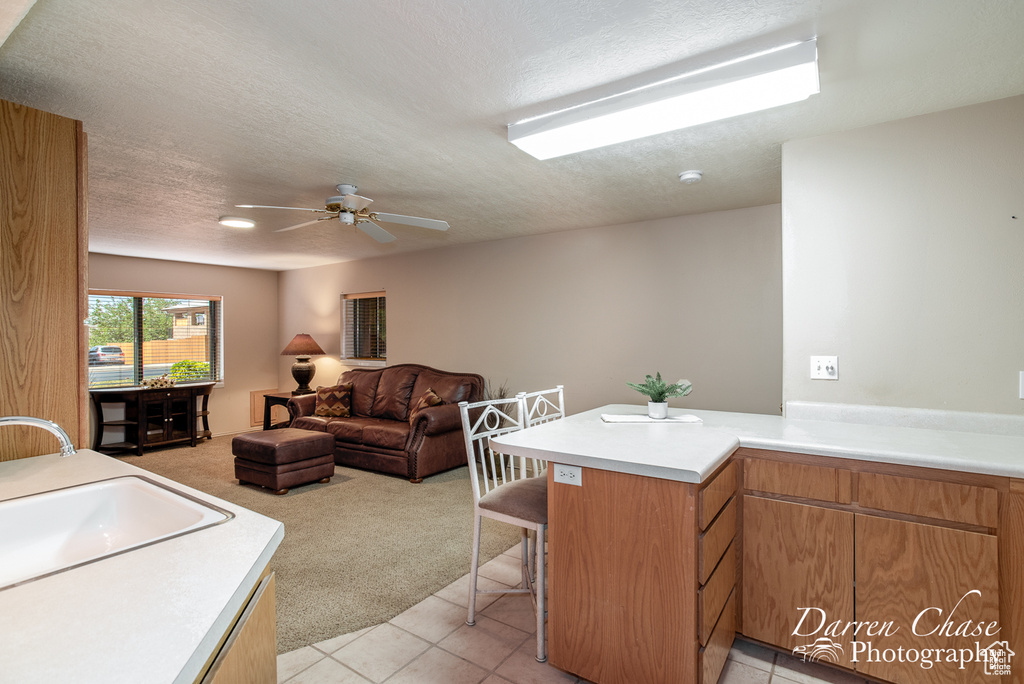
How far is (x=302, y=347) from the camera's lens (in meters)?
6.55

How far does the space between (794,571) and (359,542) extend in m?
2.46

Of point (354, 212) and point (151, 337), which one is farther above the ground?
point (354, 212)

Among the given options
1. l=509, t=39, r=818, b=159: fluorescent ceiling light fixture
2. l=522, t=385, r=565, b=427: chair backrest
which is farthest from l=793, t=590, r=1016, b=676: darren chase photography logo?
l=509, t=39, r=818, b=159: fluorescent ceiling light fixture

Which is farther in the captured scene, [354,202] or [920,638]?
[354,202]

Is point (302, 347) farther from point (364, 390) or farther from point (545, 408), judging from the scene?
point (545, 408)

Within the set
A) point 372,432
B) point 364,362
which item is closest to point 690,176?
point 372,432

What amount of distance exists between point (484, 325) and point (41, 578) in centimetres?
459

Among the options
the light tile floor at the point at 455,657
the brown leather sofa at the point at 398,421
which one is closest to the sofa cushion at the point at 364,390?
the brown leather sofa at the point at 398,421

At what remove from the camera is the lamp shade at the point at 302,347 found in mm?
6508

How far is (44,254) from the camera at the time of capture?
174 centimetres

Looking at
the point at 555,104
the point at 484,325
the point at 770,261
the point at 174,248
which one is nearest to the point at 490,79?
the point at 555,104

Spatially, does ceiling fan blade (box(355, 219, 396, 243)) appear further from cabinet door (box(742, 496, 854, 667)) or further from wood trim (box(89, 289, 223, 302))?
wood trim (box(89, 289, 223, 302))

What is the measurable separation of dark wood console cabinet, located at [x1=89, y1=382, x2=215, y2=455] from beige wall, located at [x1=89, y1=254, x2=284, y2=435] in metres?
0.62

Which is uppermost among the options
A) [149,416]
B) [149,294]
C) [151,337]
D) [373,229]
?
[373,229]
